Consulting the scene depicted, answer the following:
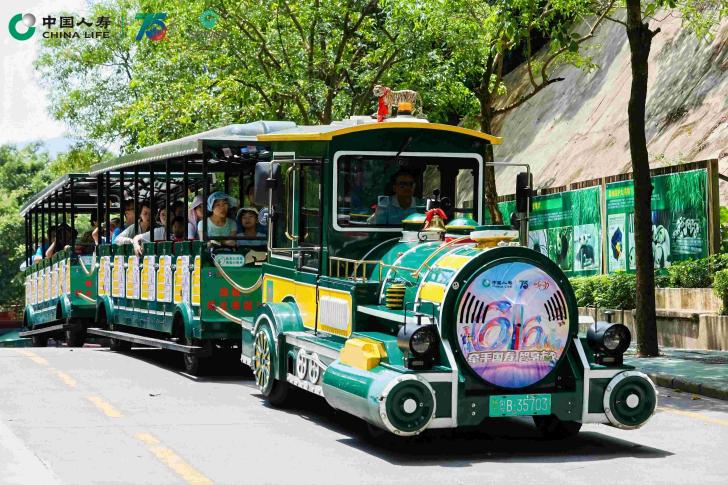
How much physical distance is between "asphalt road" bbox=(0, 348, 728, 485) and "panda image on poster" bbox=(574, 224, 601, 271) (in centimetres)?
961

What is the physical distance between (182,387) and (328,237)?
3432 mm

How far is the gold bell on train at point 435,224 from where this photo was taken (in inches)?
430

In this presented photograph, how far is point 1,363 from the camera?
16.7 metres

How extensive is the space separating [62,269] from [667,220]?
10.8 metres

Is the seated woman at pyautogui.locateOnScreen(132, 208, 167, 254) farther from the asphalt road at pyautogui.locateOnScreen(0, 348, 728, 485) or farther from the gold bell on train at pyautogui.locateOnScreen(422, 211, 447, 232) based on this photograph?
the gold bell on train at pyautogui.locateOnScreen(422, 211, 447, 232)

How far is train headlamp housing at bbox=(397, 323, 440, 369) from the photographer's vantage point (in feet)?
30.5

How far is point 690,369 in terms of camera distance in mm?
15508

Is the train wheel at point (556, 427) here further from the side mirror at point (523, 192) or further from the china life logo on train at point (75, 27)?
the china life logo on train at point (75, 27)

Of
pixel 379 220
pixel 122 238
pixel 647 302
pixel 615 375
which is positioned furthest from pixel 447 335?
pixel 122 238

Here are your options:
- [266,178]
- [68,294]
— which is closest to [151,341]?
[266,178]

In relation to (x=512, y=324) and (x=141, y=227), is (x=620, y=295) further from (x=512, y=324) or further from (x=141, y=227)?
(x=512, y=324)

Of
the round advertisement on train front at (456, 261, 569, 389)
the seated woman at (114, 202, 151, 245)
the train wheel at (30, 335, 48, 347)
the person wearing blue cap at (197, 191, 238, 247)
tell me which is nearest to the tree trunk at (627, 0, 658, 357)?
the person wearing blue cap at (197, 191, 238, 247)

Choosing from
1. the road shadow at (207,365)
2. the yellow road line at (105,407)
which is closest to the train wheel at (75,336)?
the road shadow at (207,365)

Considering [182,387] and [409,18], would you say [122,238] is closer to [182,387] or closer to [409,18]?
[182,387]
